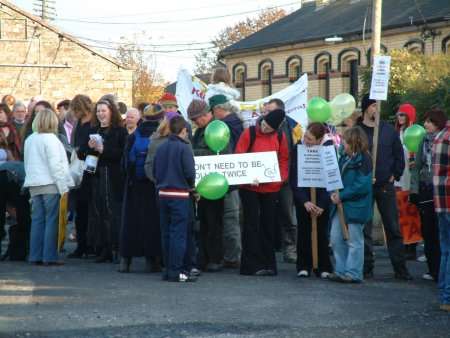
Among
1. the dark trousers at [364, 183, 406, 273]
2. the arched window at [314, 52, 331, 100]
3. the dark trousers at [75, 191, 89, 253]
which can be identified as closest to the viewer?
the dark trousers at [364, 183, 406, 273]

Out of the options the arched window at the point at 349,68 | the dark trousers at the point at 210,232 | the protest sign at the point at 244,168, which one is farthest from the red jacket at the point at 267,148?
the arched window at the point at 349,68

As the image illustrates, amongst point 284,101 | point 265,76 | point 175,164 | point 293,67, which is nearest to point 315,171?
point 175,164

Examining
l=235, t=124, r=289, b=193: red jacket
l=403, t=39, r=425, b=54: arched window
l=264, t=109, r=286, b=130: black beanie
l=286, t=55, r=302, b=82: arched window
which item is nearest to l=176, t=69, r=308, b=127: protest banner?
l=235, t=124, r=289, b=193: red jacket

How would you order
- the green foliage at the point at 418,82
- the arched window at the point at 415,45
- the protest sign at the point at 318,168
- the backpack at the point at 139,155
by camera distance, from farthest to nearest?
the arched window at the point at 415,45 → the green foliage at the point at 418,82 → the backpack at the point at 139,155 → the protest sign at the point at 318,168

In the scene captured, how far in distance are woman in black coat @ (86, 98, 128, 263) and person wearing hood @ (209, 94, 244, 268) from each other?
124 cm

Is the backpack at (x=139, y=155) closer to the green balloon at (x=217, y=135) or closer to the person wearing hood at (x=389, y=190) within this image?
the green balloon at (x=217, y=135)

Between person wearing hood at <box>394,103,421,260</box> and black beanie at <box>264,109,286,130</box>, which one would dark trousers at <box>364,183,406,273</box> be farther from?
person wearing hood at <box>394,103,421,260</box>

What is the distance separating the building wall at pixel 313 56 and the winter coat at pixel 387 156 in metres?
29.8

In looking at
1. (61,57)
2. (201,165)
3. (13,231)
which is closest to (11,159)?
(13,231)

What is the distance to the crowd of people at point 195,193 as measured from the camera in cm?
1154

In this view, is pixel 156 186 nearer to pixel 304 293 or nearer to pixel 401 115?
pixel 304 293

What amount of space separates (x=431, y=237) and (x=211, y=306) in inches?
136

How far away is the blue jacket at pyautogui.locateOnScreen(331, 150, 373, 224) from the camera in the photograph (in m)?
11.5

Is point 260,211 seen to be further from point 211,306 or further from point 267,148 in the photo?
point 211,306
